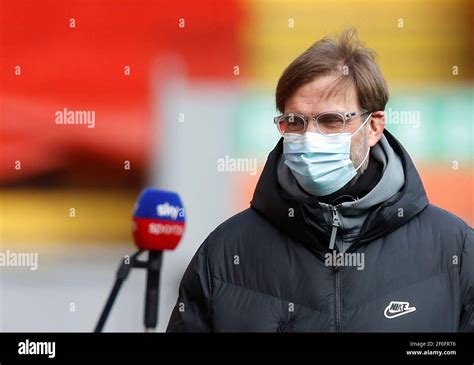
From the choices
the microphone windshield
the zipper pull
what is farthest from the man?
the microphone windshield

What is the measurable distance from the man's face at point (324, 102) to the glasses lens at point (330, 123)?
0.06 ft

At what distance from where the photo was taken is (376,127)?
2293 millimetres

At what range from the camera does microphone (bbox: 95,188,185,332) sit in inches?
107

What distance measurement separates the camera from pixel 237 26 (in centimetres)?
322

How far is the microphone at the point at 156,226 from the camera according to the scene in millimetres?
2723

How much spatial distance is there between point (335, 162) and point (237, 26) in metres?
1.08

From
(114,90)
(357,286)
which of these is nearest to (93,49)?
(114,90)

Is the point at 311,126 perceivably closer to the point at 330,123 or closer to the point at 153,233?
the point at 330,123

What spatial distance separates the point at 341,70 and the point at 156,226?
877 millimetres

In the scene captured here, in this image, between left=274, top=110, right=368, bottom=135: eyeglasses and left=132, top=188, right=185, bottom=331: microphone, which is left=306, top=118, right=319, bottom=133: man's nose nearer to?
left=274, top=110, right=368, bottom=135: eyeglasses

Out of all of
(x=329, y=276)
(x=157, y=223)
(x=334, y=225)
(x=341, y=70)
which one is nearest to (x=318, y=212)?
(x=334, y=225)

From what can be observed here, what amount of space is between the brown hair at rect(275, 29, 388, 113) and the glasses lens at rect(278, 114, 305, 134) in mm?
34

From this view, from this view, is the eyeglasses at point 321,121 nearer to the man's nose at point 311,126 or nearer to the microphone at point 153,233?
the man's nose at point 311,126
